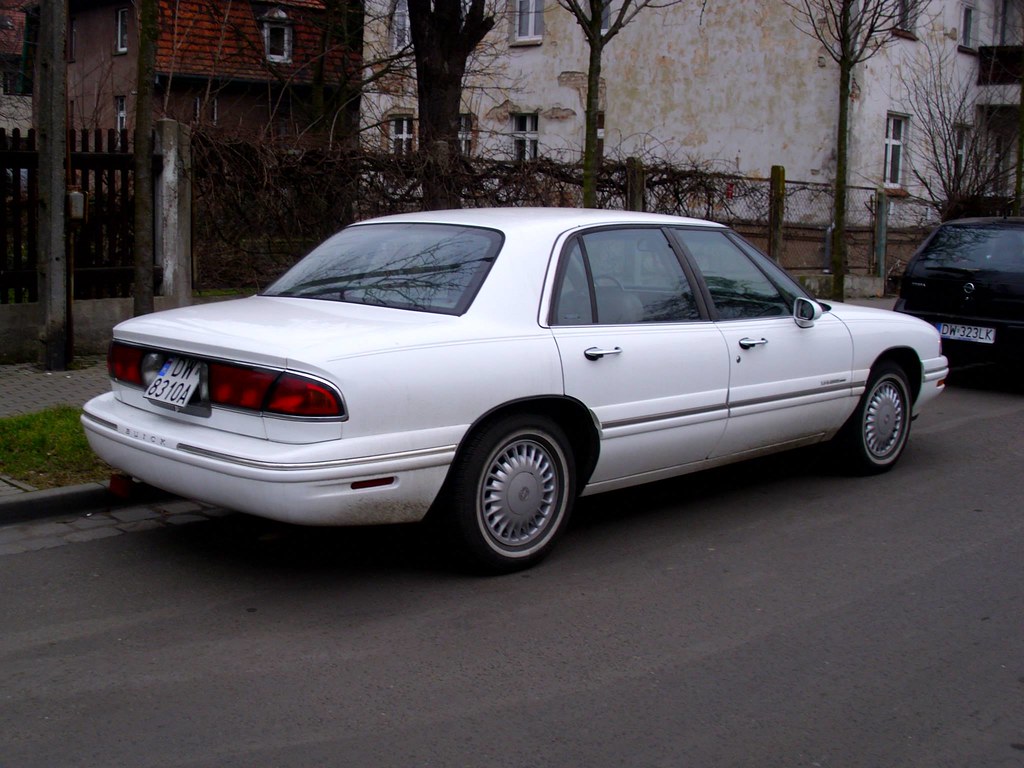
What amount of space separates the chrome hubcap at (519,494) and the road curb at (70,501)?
1.93 m

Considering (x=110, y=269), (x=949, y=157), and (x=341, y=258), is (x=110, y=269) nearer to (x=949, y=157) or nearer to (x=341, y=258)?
(x=341, y=258)

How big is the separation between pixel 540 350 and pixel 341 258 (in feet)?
4.37

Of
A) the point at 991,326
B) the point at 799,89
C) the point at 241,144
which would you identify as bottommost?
the point at 991,326

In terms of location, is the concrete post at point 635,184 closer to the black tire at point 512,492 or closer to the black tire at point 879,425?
the black tire at point 879,425

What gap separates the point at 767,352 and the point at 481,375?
6.66ft

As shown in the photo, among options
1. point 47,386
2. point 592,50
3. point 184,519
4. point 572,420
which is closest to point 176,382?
point 184,519

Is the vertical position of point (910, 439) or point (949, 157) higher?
point (949, 157)

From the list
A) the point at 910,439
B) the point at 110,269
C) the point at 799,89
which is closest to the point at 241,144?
the point at 110,269

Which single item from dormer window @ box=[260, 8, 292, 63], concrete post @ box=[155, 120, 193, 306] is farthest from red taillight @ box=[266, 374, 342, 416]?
dormer window @ box=[260, 8, 292, 63]

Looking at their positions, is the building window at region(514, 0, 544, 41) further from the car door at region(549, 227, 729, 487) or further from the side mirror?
the car door at region(549, 227, 729, 487)

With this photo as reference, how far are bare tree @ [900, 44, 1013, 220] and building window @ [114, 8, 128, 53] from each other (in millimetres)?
21956

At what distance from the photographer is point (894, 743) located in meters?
3.60

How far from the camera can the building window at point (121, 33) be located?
111 feet

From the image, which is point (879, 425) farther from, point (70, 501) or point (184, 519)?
point (70, 501)
